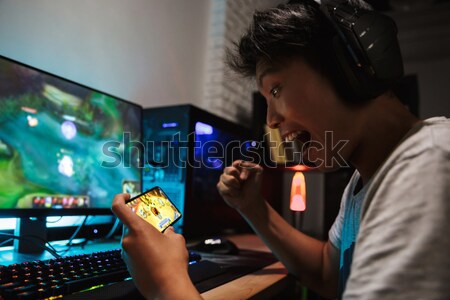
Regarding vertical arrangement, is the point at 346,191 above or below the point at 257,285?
above

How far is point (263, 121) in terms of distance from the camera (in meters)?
2.01

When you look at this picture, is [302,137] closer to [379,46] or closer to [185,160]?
[379,46]

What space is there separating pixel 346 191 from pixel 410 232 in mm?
460

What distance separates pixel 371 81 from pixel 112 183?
784 mm

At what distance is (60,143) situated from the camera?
34.8 inches

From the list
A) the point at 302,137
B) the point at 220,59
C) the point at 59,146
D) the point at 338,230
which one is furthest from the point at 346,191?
the point at 220,59

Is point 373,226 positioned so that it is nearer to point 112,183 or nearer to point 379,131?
point 379,131

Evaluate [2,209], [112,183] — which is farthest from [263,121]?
[2,209]

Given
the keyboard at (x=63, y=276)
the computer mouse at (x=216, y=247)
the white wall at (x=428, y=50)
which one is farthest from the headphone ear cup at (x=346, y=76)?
the white wall at (x=428, y=50)

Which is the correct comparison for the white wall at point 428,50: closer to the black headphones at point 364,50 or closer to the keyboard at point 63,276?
the black headphones at point 364,50

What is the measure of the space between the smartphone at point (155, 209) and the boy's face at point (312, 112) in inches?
11.8

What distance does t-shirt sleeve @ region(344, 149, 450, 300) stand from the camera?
1.32 ft

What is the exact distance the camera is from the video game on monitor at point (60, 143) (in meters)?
0.78

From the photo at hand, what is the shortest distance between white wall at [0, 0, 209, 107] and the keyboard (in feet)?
2.20
